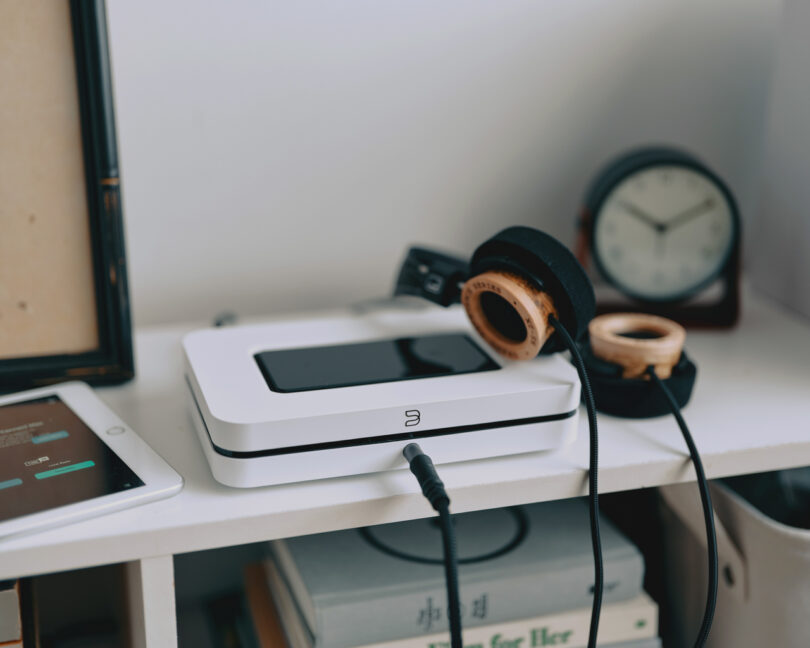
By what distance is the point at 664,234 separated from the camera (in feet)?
2.81

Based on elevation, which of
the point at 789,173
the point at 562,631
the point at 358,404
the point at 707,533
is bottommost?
the point at 562,631

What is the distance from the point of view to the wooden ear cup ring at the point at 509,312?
61 cm

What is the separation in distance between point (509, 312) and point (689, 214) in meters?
0.30

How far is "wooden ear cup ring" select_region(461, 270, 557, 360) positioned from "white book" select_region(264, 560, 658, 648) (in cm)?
22

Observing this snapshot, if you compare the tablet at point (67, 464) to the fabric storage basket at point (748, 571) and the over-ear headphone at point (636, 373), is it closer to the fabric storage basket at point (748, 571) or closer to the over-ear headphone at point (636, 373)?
the over-ear headphone at point (636, 373)

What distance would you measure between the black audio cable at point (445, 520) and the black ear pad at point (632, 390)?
0.18 meters

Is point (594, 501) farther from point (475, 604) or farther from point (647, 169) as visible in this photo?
point (647, 169)

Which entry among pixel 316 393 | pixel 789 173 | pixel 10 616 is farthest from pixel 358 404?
pixel 789 173

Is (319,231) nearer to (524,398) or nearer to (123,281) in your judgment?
(123,281)

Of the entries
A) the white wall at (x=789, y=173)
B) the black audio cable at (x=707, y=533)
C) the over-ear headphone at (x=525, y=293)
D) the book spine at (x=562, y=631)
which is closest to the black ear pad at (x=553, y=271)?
the over-ear headphone at (x=525, y=293)

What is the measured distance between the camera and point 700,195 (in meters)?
0.84

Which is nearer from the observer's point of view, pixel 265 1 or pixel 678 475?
pixel 678 475

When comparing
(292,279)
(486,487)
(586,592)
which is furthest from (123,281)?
(586,592)

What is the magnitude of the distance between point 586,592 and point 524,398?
20 centimetres
